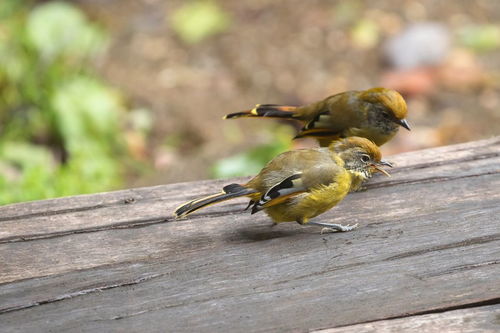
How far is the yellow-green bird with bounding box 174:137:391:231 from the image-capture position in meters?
3.49

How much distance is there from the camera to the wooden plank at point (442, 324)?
109 inches

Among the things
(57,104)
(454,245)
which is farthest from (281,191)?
(57,104)

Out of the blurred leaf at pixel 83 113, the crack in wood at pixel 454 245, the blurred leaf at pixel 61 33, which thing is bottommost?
the crack in wood at pixel 454 245

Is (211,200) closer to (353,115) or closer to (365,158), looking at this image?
(365,158)

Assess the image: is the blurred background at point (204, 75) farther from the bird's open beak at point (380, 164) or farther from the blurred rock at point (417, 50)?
the bird's open beak at point (380, 164)

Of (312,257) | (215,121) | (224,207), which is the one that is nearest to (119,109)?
(215,121)

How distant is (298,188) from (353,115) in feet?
4.60

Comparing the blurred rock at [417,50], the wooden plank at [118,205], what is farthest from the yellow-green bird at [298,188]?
the blurred rock at [417,50]

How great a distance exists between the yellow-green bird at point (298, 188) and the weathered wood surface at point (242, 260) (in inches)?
4.1

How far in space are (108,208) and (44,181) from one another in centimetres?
260

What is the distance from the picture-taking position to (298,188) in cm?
360

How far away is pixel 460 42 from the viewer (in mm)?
9586

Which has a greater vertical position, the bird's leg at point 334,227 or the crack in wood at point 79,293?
the bird's leg at point 334,227

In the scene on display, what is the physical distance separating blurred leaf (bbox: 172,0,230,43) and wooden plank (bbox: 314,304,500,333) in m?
7.45
